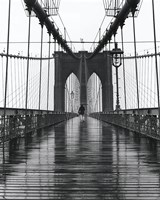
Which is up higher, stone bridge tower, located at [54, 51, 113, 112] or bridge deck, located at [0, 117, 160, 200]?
stone bridge tower, located at [54, 51, 113, 112]

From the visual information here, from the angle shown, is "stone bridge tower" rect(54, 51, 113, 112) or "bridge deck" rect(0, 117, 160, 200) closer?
"bridge deck" rect(0, 117, 160, 200)

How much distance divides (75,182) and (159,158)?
6.68 feet

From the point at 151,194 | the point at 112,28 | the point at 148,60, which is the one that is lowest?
the point at 151,194

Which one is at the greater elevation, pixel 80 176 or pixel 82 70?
pixel 82 70

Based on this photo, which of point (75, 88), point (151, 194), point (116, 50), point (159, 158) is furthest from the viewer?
point (75, 88)

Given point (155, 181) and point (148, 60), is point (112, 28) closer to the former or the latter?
point (155, 181)

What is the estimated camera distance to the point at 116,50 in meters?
14.0

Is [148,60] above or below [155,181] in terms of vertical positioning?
above

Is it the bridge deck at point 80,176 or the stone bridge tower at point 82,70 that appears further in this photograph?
the stone bridge tower at point 82,70

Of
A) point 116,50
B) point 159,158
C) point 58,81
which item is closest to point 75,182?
point 159,158

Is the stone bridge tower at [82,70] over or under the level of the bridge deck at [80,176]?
over

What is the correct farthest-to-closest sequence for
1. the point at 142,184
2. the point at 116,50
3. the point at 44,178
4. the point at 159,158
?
the point at 116,50, the point at 159,158, the point at 44,178, the point at 142,184

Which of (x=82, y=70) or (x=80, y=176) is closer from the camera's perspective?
(x=80, y=176)

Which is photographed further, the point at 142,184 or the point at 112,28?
the point at 112,28
